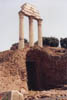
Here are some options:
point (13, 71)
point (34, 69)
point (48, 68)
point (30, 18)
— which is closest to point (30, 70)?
point (34, 69)

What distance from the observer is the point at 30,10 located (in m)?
33.1

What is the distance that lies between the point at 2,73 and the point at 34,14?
12.4 meters

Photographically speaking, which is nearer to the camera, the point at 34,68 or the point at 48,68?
the point at 48,68

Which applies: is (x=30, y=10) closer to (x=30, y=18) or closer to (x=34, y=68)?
(x=30, y=18)

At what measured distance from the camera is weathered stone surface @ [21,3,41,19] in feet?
106

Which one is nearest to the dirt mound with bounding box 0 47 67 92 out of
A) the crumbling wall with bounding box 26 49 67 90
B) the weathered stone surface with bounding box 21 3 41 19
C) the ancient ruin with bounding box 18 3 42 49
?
the crumbling wall with bounding box 26 49 67 90

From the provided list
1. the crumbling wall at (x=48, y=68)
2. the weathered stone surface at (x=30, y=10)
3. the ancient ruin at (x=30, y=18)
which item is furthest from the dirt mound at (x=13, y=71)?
the weathered stone surface at (x=30, y=10)

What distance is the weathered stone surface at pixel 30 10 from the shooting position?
106 feet

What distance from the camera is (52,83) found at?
2789 cm

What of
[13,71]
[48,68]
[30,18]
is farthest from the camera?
[30,18]

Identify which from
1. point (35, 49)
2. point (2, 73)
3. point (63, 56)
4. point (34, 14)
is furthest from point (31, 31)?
point (2, 73)

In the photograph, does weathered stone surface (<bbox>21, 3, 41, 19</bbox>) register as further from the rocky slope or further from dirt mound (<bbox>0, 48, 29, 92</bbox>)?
dirt mound (<bbox>0, 48, 29, 92</bbox>)

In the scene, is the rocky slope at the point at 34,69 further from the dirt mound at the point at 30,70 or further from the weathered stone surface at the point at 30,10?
the weathered stone surface at the point at 30,10

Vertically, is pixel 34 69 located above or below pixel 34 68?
below
